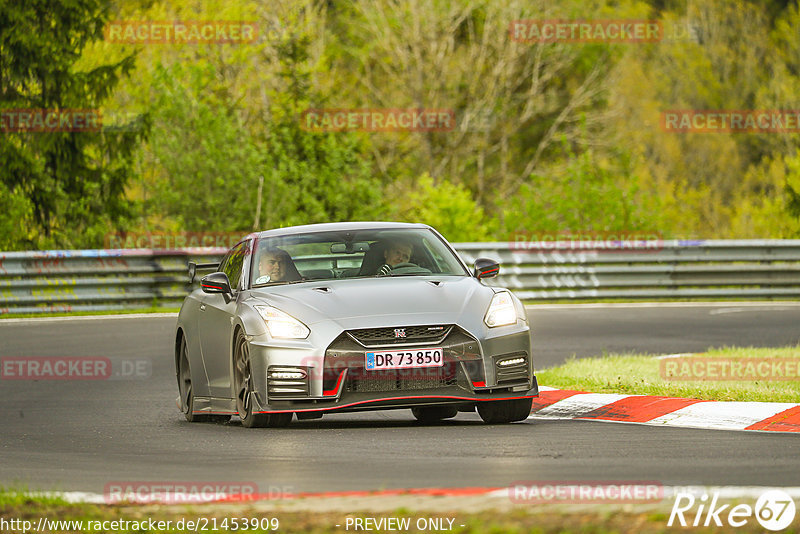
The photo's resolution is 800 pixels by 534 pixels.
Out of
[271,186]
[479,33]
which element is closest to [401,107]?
[479,33]

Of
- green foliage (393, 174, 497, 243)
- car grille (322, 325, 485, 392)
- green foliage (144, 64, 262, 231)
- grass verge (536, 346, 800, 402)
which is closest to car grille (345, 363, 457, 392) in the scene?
car grille (322, 325, 485, 392)

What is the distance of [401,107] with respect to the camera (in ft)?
161

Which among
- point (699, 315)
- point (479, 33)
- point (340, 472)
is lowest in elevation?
point (699, 315)

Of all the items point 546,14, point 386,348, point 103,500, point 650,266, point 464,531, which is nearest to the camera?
point 464,531

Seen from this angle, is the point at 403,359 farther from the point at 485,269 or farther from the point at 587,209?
the point at 587,209

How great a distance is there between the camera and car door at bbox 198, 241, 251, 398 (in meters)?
11.0

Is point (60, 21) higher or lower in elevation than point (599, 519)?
higher

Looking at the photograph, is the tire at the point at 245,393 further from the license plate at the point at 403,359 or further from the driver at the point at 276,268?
the license plate at the point at 403,359

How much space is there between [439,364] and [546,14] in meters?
39.9

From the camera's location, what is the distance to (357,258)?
37.8 ft

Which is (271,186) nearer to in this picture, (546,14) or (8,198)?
(8,198)

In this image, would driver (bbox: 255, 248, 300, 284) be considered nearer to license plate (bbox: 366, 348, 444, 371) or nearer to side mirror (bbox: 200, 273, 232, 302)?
side mirror (bbox: 200, 273, 232, 302)

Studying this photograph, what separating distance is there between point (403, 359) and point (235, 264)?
8.42ft

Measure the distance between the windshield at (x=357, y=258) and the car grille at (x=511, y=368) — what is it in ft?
3.73
